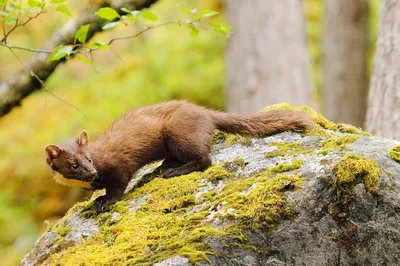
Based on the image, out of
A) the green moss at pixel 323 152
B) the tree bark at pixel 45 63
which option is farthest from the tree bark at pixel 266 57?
the green moss at pixel 323 152

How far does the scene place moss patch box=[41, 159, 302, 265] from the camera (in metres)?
3.39

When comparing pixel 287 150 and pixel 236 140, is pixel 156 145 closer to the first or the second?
pixel 236 140

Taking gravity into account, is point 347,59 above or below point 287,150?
below

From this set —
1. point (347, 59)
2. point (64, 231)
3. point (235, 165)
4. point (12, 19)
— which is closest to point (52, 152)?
point (64, 231)

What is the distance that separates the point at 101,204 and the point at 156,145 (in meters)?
0.64

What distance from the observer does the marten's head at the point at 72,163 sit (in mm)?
4473

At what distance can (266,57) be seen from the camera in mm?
10297

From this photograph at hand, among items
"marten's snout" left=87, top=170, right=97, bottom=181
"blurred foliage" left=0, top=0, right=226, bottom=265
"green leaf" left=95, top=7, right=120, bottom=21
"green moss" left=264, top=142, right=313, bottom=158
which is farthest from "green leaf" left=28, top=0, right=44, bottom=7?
"blurred foliage" left=0, top=0, right=226, bottom=265

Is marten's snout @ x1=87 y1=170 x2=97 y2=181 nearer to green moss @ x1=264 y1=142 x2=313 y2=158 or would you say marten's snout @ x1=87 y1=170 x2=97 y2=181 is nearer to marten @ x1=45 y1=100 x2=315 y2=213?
marten @ x1=45 y1=100 x2=315 y2=213

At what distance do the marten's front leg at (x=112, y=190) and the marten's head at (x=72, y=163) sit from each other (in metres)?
0.13

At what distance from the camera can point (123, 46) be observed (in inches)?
573

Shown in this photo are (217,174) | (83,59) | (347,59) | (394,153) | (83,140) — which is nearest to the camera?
(394,153)

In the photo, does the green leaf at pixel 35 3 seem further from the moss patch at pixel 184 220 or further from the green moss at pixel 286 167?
the green moss at pixel 286 167

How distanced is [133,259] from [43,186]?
6.91 metres
